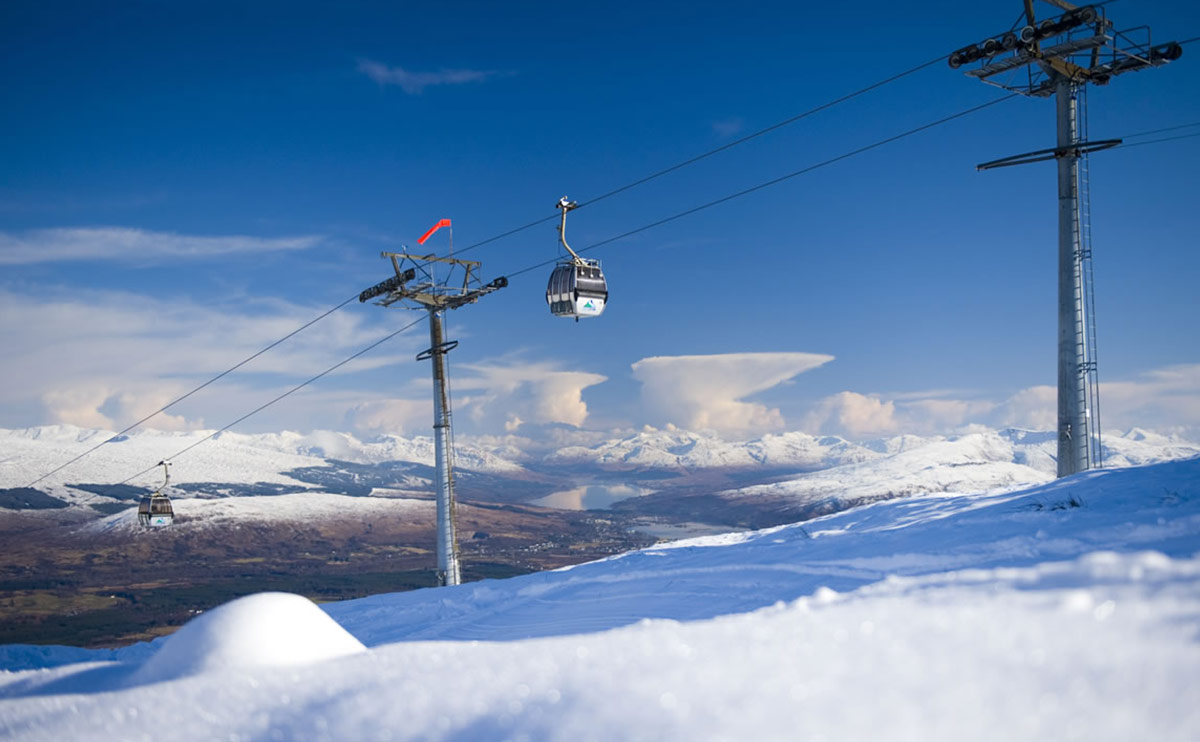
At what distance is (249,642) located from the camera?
6738 mm

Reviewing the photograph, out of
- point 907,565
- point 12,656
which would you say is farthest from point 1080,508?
point 12,656

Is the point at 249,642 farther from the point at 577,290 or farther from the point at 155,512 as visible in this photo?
the point at 155,512

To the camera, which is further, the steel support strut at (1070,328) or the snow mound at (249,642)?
the steel support strut at (1070,328)

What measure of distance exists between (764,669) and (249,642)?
15.7ft

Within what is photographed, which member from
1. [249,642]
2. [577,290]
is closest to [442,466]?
[577,290]

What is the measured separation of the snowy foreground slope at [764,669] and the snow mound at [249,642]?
2cm

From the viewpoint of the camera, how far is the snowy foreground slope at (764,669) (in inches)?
172

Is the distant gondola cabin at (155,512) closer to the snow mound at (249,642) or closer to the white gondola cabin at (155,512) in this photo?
the white gondola cabin at (155,512)

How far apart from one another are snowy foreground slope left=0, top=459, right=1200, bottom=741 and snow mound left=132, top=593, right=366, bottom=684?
2cm

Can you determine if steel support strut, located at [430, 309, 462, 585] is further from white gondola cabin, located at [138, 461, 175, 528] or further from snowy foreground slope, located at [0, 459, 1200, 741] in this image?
snowy foreground slope, located at [0, 459, 1200, 741]

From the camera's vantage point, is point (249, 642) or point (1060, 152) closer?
point (249, 642)

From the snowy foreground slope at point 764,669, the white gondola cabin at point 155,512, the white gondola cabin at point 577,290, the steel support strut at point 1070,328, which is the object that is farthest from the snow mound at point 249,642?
the white gondola cabin at point 155,512

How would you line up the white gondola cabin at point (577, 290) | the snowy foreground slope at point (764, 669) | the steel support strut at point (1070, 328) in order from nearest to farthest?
1. the snowy foreground slope at point (764, 669)
2. the steel support strut at point (1070, 328)
3. the white gondola cabin at point (577, 290)

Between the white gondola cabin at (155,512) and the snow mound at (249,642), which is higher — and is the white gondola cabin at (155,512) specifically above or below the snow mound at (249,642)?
below
